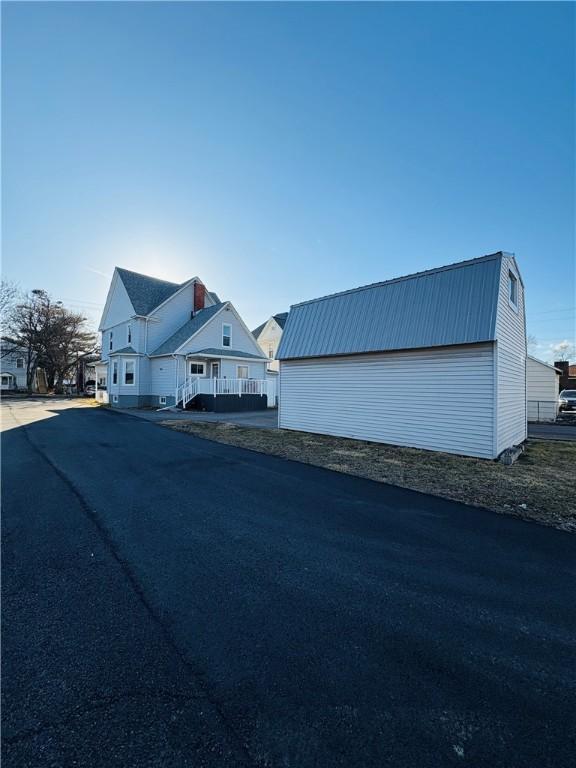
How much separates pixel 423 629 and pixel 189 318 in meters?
25.0

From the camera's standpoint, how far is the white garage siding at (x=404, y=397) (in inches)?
332

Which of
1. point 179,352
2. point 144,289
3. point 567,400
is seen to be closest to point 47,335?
point 144,289

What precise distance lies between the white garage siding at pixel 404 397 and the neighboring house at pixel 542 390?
15676 mm

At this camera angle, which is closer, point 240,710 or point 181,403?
point 240,710

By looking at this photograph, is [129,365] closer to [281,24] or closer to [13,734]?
[281,24]

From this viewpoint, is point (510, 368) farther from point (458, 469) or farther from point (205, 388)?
point (205, 388)

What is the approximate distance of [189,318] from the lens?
2488 centimetres

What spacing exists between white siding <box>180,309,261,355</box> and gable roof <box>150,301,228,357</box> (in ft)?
1.36

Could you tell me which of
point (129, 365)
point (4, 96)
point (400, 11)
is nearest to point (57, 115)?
point (4, 96)

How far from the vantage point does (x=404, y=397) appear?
32.0ft

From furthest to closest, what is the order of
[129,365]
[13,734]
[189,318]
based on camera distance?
[189,318]
[129,365]
[13,734]

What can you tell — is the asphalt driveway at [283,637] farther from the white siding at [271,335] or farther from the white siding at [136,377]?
the white siding at [271,335]

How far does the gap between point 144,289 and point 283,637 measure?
26.0 m

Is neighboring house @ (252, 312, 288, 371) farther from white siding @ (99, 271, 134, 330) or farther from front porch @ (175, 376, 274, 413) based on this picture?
front porch @ (175, 376, 274, 413)
